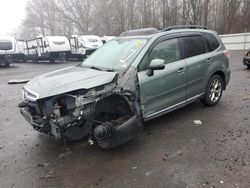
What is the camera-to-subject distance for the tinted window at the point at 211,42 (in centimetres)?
550

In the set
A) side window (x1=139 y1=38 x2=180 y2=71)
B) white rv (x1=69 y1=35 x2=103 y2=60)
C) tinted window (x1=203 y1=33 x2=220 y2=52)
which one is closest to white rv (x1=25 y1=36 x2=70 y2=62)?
white rv (x1=69 y1=35 x2=103 y2=60)

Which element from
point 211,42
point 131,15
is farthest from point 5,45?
point 131,15

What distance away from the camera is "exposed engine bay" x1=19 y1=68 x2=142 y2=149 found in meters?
3.43

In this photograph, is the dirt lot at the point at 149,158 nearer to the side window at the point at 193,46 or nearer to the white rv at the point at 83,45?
the side window at the point at 193,46

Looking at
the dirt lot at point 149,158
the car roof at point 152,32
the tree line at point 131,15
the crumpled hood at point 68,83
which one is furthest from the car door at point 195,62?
the tree line at point 131,15

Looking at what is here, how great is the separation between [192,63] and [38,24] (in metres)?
56.6

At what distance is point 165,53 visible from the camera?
15.0ft

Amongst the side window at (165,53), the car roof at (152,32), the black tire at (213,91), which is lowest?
the black tire at (213,91)

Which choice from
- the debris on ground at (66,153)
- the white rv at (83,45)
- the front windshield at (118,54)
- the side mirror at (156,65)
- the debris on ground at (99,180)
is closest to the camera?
the debris on ground at (99,180)

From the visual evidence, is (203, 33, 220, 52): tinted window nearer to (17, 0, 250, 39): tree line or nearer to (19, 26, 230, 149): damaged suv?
(19, 26, 230, 149): damaged suv

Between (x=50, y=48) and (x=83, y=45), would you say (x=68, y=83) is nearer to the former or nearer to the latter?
(x=50, y=48)

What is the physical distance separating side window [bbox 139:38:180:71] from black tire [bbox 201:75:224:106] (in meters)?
1.31

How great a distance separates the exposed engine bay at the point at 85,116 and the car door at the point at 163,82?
381 mm

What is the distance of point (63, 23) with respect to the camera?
50.7 metres
